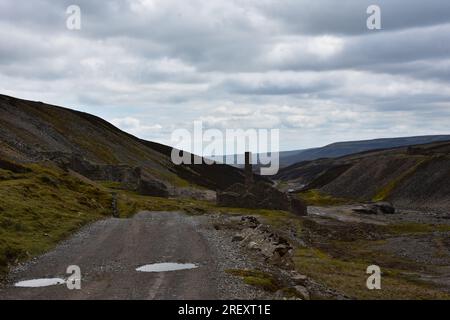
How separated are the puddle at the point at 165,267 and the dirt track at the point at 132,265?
543 mm

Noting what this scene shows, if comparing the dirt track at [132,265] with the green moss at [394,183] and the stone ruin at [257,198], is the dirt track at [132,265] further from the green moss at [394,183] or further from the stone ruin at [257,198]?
the green moss at [394,183]

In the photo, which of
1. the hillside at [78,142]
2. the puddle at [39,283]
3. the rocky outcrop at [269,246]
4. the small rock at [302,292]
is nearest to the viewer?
the small rock at [302,292]

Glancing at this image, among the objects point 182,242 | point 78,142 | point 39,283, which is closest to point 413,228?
point 182,242

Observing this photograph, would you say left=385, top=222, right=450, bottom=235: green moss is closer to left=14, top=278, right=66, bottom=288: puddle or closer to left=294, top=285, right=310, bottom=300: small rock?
left=294, top=285, right=310, bottom=300: small rock

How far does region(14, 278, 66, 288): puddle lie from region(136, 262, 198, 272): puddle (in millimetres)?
4341

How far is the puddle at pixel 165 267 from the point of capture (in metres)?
28.8

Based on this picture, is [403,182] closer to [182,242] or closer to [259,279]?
[182,242]

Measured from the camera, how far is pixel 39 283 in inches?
1016

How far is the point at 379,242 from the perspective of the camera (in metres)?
68.1

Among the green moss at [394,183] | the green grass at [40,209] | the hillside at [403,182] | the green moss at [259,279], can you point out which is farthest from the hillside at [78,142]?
the green moss at [259,279]

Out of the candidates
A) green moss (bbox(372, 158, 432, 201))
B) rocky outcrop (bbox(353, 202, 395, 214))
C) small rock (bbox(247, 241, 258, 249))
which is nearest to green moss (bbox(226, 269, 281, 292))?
small rock (bbox(247, 241, 258, 249))

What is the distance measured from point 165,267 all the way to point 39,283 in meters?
6.68

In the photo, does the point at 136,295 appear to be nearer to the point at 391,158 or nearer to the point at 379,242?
the point at 379,242

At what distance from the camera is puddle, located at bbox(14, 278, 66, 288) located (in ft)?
83.0
